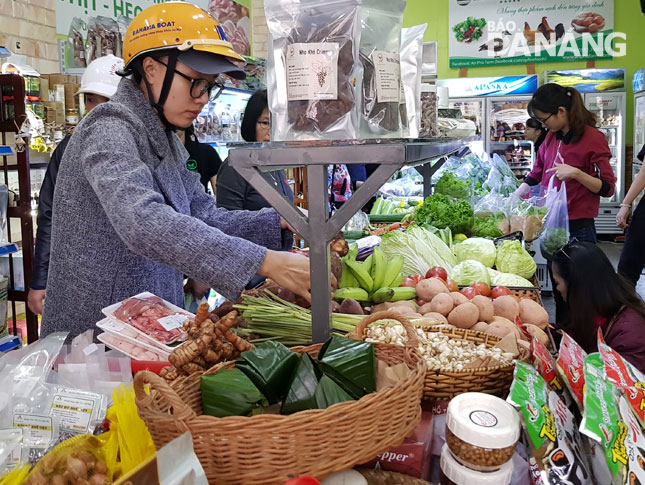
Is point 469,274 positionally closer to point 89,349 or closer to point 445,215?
point 445,215

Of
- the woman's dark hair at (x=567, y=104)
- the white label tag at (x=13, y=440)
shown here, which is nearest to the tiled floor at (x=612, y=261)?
the woman's dark hair at (x=567, y=104)

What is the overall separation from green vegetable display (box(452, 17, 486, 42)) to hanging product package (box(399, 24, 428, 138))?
10.9 m

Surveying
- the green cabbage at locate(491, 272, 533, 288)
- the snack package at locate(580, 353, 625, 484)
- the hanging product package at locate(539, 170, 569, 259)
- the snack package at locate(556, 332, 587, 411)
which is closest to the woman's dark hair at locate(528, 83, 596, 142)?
the hanging product package at locate(539, 170, 569, 259)

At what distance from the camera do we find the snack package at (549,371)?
4.82 feet

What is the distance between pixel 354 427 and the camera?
3.64 ft

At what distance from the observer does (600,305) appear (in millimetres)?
2654

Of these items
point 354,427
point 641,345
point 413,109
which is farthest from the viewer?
point 641,345

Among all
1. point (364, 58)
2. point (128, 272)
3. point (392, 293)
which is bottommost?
point (392, 293)

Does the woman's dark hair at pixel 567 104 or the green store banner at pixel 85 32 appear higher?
the green store banner at pixel 85 32

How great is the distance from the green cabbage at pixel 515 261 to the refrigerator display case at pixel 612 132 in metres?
7.56

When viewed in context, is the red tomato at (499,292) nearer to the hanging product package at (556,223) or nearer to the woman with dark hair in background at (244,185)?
the woman with dark hair in background at (244,185)

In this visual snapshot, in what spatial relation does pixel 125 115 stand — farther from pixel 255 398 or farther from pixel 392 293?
pixel 392 293

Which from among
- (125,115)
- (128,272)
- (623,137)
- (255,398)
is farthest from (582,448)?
(623,137)

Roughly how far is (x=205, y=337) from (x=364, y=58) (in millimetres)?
798
